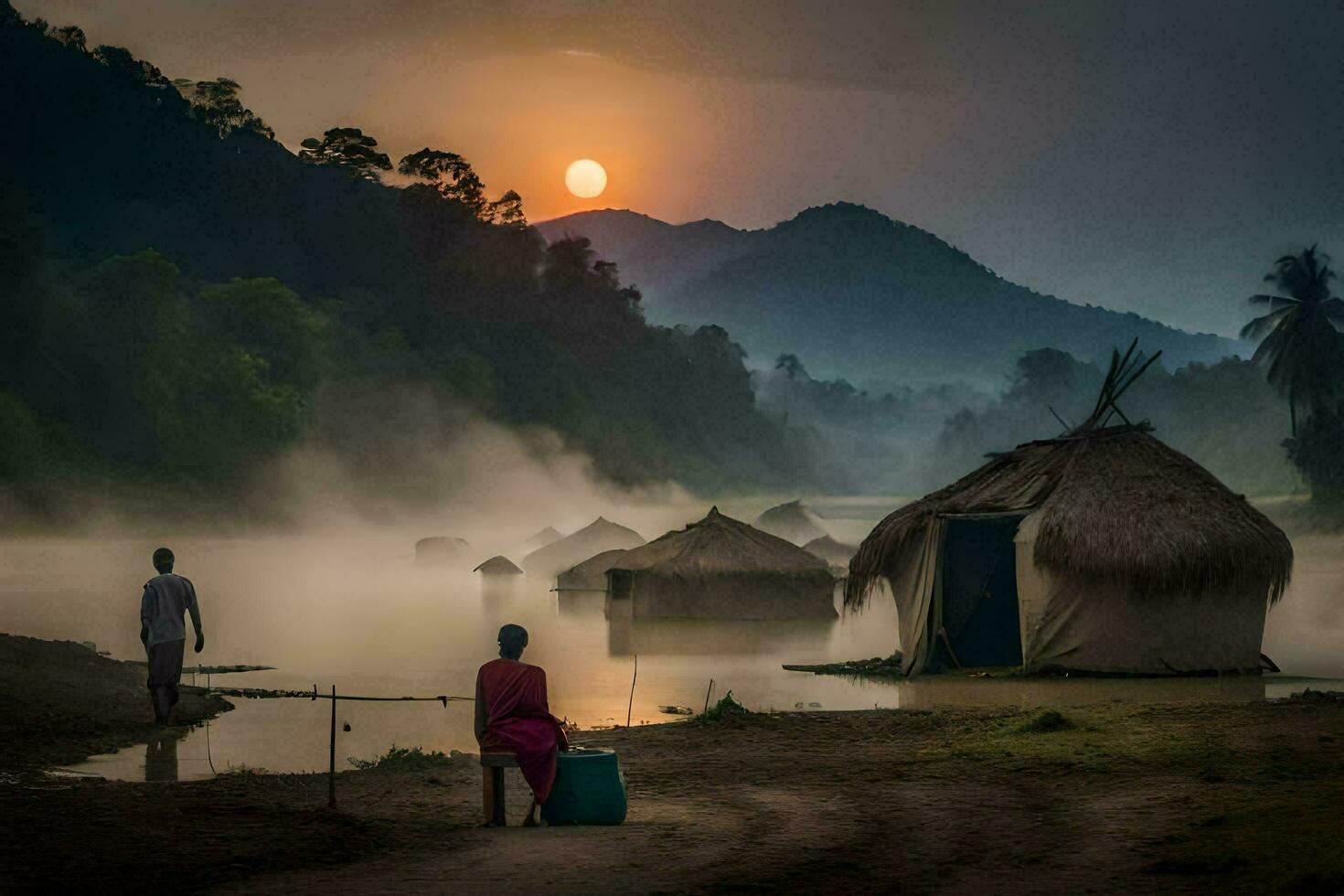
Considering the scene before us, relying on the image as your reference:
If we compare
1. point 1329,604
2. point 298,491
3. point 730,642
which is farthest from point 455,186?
point 730,642

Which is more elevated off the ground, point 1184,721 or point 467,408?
point 467,408

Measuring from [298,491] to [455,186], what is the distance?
1625 inches

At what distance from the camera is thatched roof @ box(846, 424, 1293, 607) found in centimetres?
2016

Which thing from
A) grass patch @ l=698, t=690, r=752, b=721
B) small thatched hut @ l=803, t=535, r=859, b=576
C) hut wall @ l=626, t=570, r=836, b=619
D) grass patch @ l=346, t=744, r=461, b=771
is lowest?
grass patch @ l=346, t=744, r=461, b=771

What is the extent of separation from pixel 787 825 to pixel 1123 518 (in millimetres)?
12241

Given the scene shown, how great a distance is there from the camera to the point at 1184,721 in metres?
13.8

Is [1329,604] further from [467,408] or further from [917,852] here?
[467,408]

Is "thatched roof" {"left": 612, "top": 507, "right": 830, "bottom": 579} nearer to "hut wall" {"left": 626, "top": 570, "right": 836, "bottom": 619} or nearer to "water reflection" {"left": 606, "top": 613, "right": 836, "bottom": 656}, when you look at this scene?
"hut wall" {"left": 626, "top": 570, "right": 836, "bottom": 619}

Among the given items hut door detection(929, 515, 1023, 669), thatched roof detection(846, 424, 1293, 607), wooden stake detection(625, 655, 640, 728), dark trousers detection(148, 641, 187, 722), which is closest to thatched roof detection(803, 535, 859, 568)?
wooden stake detection(625, 655, 640, 728)

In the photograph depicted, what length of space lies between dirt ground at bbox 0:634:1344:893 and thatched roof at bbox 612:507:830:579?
20528mm

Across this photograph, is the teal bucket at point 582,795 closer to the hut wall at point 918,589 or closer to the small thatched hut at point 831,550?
the hut wall at point 918,589

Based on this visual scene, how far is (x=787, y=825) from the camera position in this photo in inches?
366

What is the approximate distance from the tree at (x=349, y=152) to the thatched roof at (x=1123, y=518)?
4233 inches

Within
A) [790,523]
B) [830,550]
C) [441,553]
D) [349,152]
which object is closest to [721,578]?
[830,550]
